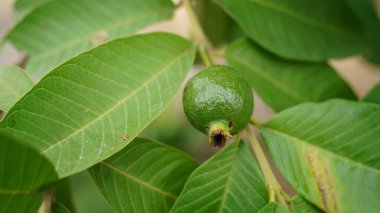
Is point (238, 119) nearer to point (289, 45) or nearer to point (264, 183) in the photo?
point (264, 183)

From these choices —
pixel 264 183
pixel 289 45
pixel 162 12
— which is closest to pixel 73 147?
pixel 264 183

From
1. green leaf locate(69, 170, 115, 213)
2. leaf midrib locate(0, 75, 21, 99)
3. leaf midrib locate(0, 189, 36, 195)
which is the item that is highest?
leaf midrib locate(0, 75, 21, 99)

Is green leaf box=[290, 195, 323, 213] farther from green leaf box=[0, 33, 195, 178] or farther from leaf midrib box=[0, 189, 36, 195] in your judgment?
leaf midrib box=[0, 189, 36, 195]

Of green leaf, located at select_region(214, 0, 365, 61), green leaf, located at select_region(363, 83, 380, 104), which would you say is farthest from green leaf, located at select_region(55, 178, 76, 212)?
green leaf, located at select_region(363, 83, 380, 104)

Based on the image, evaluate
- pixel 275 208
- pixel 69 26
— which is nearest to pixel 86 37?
pixel 69 26

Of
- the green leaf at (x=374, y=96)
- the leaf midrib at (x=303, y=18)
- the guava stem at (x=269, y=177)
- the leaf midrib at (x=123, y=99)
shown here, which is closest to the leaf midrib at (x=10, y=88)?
the leaf midrib at (x=123, y=99)

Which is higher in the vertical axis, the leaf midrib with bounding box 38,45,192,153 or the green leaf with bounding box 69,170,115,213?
the leaf midrib with bounding box 38,45,192,153
